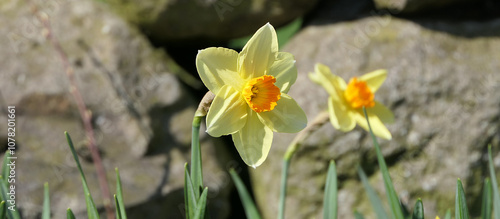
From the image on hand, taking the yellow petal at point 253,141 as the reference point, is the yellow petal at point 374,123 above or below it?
below

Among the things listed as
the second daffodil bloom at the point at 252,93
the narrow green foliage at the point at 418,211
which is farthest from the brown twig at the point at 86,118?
the narrow green foliage at the point at 418,211

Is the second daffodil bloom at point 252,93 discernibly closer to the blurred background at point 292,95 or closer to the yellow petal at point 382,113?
the yellow petal at point 382,113

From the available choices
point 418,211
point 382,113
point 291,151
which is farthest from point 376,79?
point 418,211

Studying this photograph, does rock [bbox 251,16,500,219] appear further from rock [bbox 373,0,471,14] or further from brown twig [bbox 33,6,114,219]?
brown twig [bbox 33,6,114,219]

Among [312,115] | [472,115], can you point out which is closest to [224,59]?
[312,115]

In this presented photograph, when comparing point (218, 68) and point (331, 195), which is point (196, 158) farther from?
point (331, 195)

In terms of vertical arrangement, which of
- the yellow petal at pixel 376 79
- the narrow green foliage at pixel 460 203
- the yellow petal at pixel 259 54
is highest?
the yellow petal at pixel 259 54
